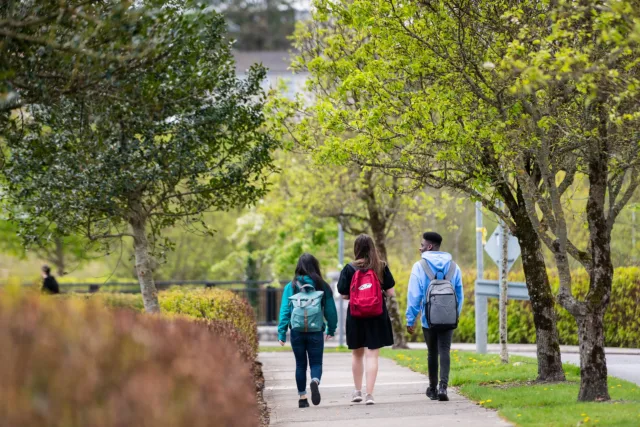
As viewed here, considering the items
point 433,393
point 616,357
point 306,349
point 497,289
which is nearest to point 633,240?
point 616,357

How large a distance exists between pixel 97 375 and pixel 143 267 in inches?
373

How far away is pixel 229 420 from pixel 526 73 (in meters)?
4.39

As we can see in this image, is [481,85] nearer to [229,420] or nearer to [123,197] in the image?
[123,197]

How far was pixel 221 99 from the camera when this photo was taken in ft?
38.1

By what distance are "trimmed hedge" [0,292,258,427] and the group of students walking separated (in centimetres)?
560

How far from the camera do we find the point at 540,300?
Result: 442 inches

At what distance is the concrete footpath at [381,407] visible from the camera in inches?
325

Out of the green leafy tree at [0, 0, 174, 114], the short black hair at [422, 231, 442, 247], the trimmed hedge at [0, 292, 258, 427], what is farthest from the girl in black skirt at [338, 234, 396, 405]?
→ the trimmed hedge at [0, 292, 258, 427]

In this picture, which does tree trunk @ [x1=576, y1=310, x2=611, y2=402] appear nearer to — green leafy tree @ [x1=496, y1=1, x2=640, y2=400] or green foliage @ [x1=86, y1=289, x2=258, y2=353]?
green leafy tree @ [x1=496, y1=1, x2=640, y2=400]

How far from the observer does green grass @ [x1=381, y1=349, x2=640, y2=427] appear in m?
7.72

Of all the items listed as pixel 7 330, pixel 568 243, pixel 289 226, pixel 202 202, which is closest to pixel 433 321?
pixel 568 243

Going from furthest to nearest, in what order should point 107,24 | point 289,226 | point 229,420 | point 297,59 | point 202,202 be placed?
1. point 289,226
2. point 297,59
3. point 202,202
4. point 107,24
5. point 229,420

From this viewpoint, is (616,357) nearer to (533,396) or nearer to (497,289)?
(497,289)

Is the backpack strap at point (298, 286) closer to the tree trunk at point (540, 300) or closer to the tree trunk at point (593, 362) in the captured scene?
the tree trunk at point (593, 362)
